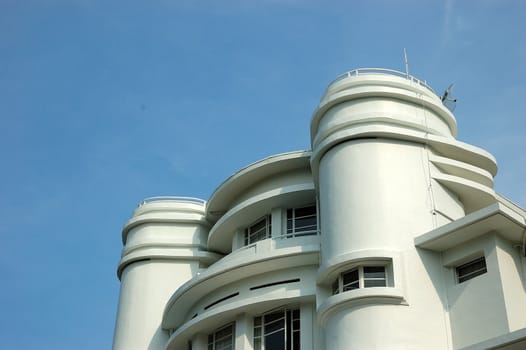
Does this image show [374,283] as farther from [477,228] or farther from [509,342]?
[509,342]

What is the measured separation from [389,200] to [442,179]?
289 cm

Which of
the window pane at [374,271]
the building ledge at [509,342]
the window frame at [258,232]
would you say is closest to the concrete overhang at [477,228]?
the window pane at [374,271]

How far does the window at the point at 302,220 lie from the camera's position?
31719 millimetres

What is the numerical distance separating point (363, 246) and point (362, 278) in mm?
1103

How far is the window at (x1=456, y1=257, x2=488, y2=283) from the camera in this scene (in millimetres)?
25031

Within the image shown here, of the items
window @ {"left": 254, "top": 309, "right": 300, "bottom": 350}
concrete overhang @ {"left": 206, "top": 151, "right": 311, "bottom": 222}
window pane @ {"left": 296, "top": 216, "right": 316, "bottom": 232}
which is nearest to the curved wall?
concrete overhang @ {"left": 206, "top": 151, "right": 311, "bottom": 222}

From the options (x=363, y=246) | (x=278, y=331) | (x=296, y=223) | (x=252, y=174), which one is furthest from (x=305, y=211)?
(x=363, y=246)

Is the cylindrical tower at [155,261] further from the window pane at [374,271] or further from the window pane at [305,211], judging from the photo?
the window pane at [374,271]

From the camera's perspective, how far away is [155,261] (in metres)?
37.7

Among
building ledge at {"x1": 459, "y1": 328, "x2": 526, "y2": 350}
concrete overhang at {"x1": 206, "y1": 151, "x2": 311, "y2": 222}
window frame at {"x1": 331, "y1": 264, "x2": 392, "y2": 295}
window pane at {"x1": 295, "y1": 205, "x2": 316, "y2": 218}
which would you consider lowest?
building ledge at {"x1": 459, "y1": 328, "x2": 526, "y2": 350}

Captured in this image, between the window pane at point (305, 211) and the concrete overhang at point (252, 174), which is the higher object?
the concrete overhang at point (252, 174)

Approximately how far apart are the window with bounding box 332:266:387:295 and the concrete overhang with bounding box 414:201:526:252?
65.3 inches

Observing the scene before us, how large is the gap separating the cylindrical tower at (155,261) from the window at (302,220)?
662 cm

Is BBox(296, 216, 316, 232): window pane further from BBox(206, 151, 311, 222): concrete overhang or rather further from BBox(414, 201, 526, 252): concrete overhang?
BBox(414, 201, 526, 252): concrete overhang
